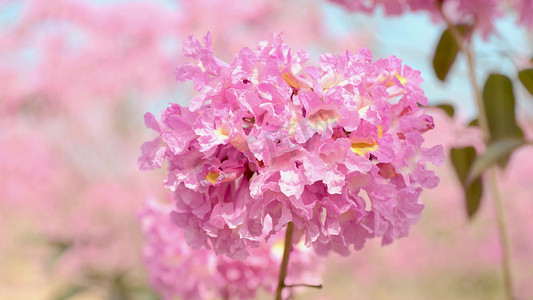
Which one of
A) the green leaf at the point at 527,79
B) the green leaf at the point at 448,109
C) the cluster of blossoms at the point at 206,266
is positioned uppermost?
the green leaf at the point at 448,109

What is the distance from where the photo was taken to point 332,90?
1.50 feet

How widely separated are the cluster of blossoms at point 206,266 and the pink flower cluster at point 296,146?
0.29m

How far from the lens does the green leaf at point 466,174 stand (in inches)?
40.2

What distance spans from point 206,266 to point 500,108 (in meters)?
0.66

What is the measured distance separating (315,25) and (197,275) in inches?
165

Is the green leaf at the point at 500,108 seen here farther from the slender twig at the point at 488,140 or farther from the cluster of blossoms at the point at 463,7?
the cluster of blossoms at the point at 463,7

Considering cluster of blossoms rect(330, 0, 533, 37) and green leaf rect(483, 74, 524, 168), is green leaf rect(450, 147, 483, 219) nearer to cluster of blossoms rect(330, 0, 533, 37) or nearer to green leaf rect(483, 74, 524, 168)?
green leaf rect(483, 74, 524, 168)

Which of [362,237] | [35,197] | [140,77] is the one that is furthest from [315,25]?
[362,237]

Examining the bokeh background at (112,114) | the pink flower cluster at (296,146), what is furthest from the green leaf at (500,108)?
the bokeh background at (112,114)

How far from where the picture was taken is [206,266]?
890 mm

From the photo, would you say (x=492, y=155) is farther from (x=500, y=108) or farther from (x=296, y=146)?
(x=296, y=146)

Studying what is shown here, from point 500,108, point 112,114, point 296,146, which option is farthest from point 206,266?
point 112,114

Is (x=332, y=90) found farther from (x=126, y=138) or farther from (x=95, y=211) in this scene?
(x=126, y=138)

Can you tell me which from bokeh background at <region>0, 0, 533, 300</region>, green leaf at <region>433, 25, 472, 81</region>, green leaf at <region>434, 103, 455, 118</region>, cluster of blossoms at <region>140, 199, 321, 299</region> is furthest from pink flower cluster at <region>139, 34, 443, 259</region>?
bokeh background at <region>0, 0, 533, 300</region>
